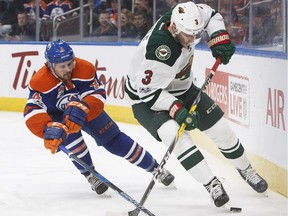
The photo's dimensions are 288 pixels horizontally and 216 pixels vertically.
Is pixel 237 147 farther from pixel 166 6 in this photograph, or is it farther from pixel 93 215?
pixel 166 6

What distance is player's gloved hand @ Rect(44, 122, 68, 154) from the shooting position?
4039mm

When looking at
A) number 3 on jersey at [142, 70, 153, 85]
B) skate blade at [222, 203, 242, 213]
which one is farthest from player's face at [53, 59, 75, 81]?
skate blade at [222, 203, 242, 213]

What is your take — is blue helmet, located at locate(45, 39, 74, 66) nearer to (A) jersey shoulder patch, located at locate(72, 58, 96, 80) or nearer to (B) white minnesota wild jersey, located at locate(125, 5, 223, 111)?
(A) jersey shoulder patch, located at locate(72, 58, 96, 80)

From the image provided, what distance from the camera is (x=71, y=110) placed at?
414 cm

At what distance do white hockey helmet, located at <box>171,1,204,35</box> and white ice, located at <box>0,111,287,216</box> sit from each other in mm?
914

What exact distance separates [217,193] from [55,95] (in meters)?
1.06

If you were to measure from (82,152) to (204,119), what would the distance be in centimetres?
72

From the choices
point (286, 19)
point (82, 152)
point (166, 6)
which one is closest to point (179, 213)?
point (82, 152)

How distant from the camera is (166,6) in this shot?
7480 mm

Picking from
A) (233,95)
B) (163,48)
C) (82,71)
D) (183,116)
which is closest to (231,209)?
(183,116)

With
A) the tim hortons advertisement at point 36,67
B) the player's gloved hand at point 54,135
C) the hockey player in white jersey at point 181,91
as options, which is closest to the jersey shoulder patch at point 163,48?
the hockey player in white jersey at point 181,91

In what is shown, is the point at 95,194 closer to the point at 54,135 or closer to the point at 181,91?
the point at 54,135

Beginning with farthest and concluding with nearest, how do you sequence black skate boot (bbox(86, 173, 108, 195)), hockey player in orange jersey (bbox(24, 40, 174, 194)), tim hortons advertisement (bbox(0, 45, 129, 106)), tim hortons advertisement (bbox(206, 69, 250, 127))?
tim hortons advertisement (bbox(0, 45, 129, 106))
tim hortons advertisement (bbox(206, 69, 250, 127))
black skate boot (bbox(86, 173, 108, 195))
hockey player in orange jersey (bbox(24, 40, 174, 194))

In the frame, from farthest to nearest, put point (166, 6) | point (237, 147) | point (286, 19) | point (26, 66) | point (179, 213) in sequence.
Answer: point (26, 66) → point (166, 6) → point (286, 19) → point (237, 147) → point (179, 213)
